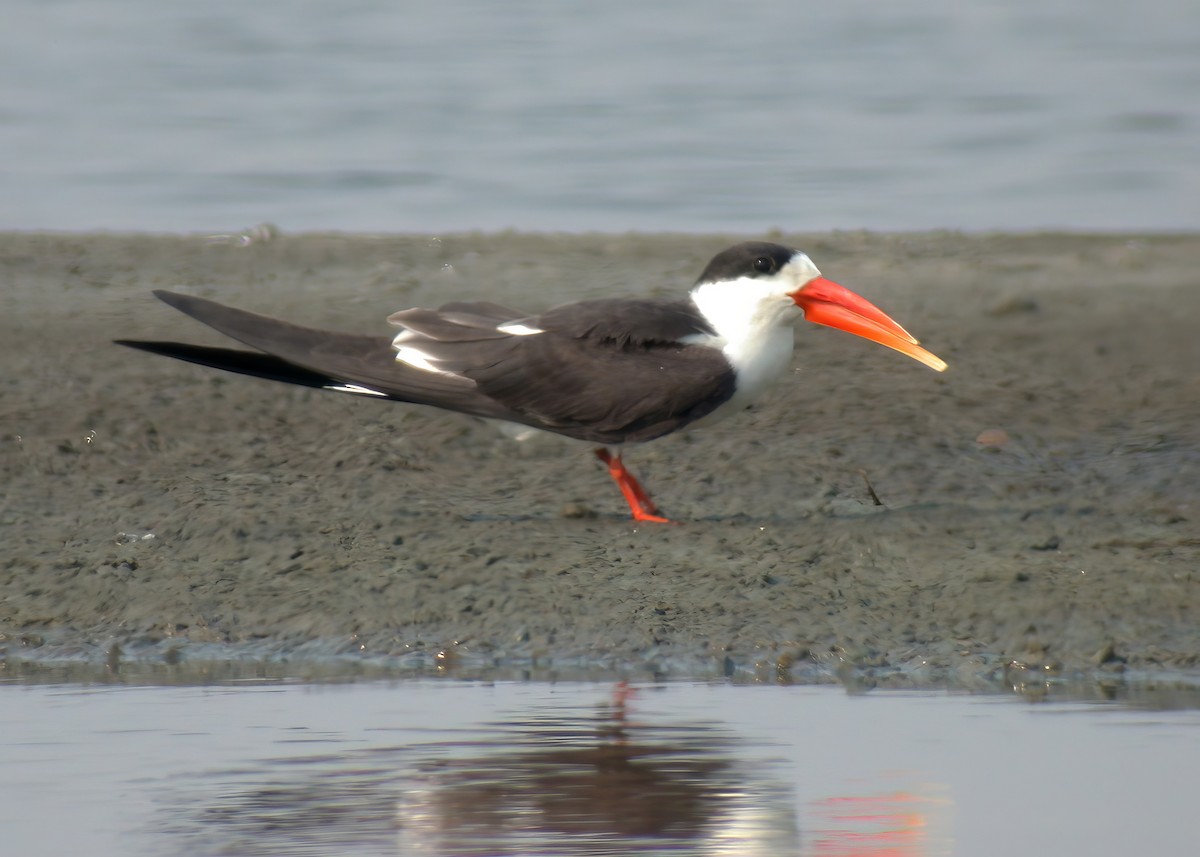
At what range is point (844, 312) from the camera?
508cm

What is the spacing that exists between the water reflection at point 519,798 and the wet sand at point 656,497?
64cm

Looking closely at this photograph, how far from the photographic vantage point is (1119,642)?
13.0 ft

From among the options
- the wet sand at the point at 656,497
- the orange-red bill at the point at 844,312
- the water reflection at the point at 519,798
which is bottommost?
the water reflection at the point at 519,798

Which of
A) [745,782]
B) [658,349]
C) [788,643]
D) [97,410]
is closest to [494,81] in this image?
[97,410]

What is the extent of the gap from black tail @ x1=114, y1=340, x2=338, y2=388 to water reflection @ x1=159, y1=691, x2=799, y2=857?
168cm

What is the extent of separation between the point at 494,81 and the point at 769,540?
7527 mm

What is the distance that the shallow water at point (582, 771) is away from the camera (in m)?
2.81

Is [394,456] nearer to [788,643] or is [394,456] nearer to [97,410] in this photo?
[97,410]

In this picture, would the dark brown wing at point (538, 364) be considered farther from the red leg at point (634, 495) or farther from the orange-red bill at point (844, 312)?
the orange-red bill at point (844, 312)

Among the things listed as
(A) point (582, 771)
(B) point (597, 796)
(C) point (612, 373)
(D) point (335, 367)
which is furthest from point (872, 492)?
(B) point (597, 796)

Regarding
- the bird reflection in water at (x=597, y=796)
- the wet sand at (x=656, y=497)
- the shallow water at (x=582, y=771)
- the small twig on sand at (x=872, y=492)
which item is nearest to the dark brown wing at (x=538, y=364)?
the wet sand at (x=656, y=497)

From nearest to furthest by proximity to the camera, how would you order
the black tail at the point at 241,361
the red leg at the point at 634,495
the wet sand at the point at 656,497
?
the wet sand at the point at 656,497, the black tail at the point at 241,361, the red leg at the point at 634,495

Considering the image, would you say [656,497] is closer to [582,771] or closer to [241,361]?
[241,361]

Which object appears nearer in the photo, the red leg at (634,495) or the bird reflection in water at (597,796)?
the bird reflection in water at (597,796)
